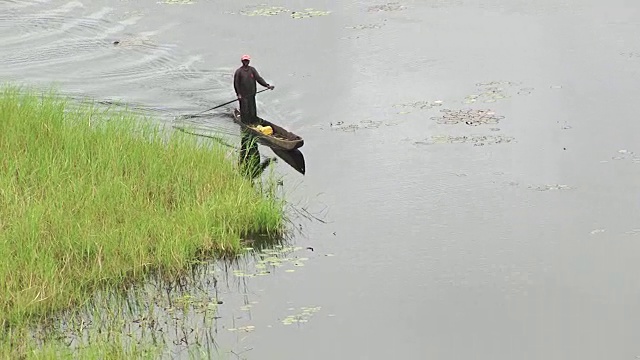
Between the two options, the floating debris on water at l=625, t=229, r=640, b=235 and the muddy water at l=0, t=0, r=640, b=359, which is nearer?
the muddy water at l=0, t=0, r=640, b=359

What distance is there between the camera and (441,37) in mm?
21734

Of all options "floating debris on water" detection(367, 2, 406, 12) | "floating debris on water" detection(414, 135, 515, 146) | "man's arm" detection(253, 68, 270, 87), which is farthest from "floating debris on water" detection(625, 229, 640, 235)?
"floating debris on water" detection(367, 2, 406, 12)

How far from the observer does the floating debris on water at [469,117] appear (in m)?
16.8

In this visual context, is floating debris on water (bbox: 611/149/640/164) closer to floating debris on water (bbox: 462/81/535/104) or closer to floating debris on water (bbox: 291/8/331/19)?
floating debris on water (bbox: 462/81/535/104)

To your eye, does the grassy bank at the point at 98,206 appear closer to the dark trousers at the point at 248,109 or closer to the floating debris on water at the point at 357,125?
the dark trousers at the point at 248,109

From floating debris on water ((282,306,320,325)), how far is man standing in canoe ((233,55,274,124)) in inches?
243

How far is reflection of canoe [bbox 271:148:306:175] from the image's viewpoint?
50.5ft

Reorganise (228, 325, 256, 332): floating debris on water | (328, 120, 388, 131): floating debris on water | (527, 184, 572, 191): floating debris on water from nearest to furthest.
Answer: (228, 325, 256, 332): floating debris on water → (527, 184, 572, 191): floating debris on water → (328, 120, 388, 131): floating debris on water

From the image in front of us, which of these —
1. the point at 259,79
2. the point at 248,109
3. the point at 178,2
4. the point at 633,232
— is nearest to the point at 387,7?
the point at 178,2

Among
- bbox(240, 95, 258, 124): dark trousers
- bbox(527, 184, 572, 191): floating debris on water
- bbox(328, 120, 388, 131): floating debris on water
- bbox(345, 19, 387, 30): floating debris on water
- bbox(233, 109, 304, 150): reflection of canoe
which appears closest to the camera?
bbox(527, 184, 572, 191): floating debris on water

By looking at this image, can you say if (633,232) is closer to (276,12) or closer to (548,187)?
(548,187)

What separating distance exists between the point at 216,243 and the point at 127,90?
8521 mm

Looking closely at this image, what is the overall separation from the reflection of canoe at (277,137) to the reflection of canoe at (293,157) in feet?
0.39

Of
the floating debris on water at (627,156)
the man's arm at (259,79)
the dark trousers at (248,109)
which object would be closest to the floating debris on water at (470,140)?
the floating debris on water at (627,156)
